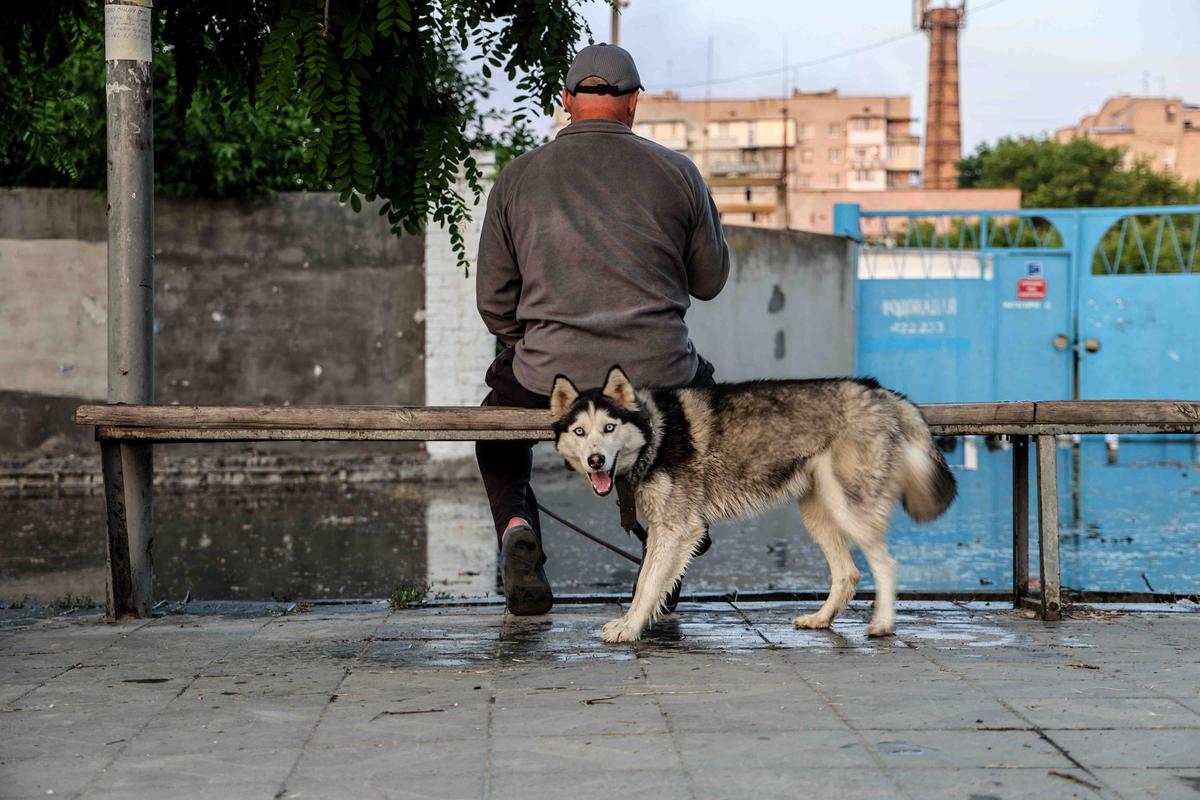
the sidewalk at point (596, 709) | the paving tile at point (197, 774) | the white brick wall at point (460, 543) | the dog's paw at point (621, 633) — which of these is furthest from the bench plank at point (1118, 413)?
the paving tile at point (197, 774)

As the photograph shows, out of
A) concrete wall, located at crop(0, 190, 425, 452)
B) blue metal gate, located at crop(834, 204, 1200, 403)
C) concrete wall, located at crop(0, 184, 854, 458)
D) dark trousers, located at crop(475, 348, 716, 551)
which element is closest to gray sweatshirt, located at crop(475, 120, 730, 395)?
dark trousers, located at crop(475, 348, 716, 551)

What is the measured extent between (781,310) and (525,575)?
1441 cm

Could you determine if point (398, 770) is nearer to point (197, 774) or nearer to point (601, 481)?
point (197, 774)

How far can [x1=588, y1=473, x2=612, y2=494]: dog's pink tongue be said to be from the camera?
15.5ft

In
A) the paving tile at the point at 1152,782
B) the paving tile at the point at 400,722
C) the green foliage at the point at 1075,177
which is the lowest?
the paving tile at the point at 400,722

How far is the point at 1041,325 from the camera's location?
18.3 meters

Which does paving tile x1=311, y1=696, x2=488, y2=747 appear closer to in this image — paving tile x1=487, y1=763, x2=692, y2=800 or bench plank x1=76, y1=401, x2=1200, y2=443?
paving tile x1=487, y1=763, x2=692, y2=800

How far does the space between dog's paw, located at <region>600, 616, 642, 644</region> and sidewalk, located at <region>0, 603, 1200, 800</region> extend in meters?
0.08

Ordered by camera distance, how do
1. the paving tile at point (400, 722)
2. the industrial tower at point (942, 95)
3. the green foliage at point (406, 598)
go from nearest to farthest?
the paving tile at point (400, 722) < the green foliage at point (406, 598) < the industrial tower at point (942, 95)

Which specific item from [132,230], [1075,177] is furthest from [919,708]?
[1075,177]

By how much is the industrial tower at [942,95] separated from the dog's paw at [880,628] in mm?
69668

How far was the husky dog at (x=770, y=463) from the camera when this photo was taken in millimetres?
5035

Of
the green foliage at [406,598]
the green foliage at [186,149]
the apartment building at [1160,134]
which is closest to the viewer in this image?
the green foliage at [406,598]

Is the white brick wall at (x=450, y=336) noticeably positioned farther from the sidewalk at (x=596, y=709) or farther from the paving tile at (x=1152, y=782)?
the paving tile at (x=1152, y=782)
